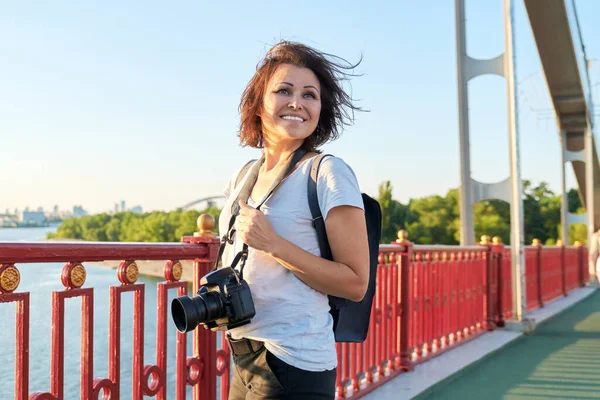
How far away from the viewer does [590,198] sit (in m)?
15.2

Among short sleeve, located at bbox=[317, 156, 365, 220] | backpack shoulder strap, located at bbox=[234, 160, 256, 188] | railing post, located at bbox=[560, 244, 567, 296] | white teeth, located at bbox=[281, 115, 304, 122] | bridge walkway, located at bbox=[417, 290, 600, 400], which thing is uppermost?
white teeth, located at bbox=[281, 115, 304, 122]

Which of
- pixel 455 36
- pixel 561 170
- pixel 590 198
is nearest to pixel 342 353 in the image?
pixel 455 36

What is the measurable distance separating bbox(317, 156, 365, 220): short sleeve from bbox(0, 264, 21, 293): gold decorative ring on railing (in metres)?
0.74

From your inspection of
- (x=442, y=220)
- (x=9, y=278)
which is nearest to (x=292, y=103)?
(x=9, y=278)

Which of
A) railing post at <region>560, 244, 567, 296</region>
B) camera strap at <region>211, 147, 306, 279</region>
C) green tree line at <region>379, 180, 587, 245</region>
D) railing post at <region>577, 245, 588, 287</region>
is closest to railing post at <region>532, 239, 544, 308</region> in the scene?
railing post at <region>560, 244, 567, 296</region>

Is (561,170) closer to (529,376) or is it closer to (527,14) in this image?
(527,14)

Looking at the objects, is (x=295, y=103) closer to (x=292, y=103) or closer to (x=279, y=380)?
(x=292, y=103)

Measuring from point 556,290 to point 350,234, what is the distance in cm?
992

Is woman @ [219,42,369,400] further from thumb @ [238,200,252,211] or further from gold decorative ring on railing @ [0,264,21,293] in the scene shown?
gold decorative ring on railing @ [0,264,21,293]

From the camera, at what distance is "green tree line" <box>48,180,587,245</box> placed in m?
50.3

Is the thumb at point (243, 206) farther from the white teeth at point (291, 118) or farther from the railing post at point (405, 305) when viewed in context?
the railing post at point (405, 305)

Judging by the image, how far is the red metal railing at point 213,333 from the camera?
5.38 feet

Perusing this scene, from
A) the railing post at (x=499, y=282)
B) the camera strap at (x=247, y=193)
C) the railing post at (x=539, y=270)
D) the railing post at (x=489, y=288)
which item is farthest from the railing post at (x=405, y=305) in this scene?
the railing post at (x=539, y=270)

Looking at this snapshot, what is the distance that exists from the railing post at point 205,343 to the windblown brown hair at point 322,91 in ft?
2.76
